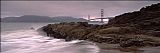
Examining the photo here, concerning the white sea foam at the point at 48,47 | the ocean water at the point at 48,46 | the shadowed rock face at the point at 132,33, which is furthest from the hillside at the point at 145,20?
the white sea foam at the point at 48,47

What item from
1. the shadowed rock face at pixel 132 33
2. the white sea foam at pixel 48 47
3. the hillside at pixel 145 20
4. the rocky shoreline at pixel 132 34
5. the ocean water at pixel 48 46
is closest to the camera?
the rocky shoreline at pixel 132 34

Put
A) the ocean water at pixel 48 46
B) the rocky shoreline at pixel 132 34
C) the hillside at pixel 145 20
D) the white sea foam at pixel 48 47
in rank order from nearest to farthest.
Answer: the rocky shoreline at pixel 132 34 < the white sea foam at pixel 48 47 < the ocean water at pixel 48 46 < the hillside at pixel 145 20

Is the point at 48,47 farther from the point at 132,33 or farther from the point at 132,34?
the point at 132,33

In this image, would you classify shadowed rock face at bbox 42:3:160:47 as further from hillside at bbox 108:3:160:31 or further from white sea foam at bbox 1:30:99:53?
white sea foam at bbox 1:30:99:53

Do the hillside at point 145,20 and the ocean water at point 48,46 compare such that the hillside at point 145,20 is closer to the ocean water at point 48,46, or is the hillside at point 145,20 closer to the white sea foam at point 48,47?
the ocean water at point 48,46

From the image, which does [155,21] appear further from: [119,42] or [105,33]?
[119,42]

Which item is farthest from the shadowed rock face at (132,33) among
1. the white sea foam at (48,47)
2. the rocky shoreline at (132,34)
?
the white sea foam at (48,47)

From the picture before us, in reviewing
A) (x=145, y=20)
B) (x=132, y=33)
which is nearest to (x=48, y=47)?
(x=132, y=33)

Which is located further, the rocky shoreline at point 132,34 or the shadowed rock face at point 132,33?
the shadowed rock face at point 132,33

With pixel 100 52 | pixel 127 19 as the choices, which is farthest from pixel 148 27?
pixel 100 52

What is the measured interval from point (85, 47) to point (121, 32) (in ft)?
25.2

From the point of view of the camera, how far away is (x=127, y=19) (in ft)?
161

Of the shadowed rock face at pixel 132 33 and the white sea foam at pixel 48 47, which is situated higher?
the shadowed rock face at pixel 132 33

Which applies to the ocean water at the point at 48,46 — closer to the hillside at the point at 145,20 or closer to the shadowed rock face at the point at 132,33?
the shadowed rock face at the point at 132,33
